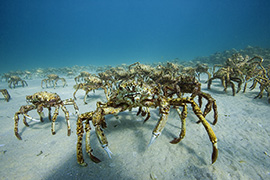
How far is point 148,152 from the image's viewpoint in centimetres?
245

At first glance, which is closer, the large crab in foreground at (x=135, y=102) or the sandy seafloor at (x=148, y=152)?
the sandy seafloor at (x=148, y=152)

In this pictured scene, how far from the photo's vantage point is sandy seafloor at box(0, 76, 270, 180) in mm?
2000

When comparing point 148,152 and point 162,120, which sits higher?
point 162,120

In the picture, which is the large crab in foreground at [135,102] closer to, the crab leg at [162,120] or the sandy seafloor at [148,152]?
the crab leg at [162,120]

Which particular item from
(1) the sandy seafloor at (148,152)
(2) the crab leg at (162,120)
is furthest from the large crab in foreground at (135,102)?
(1) the sandy seafloor at (148,152)

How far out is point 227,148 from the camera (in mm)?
2465

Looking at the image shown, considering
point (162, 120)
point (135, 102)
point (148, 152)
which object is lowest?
point (148, 152)

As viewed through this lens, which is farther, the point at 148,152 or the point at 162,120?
the point at 148,152

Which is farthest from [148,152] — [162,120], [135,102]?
[135,102]

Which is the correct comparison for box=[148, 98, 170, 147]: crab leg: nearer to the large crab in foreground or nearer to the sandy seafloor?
the large crab in foreground

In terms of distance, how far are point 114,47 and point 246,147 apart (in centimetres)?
15537

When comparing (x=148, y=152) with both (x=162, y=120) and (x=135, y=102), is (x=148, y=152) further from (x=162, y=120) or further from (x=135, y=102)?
(x=135, y=102)

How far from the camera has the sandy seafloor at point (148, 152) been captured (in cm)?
200

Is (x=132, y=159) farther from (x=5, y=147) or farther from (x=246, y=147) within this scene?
(x=5, y=147)
